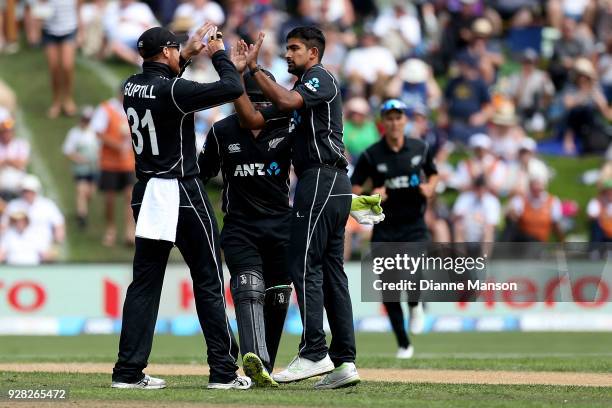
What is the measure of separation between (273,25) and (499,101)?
4414mm

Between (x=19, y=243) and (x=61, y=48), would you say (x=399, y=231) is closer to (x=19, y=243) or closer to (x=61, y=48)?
(x=19, y=243)

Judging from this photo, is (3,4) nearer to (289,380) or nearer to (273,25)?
(273,25)

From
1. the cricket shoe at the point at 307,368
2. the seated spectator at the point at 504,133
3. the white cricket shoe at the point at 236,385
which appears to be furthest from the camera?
the seated spectator at the point at 504,133

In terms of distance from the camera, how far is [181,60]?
10875 mm

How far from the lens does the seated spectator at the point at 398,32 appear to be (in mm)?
25766

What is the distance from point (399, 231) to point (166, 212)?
4897 millimetres

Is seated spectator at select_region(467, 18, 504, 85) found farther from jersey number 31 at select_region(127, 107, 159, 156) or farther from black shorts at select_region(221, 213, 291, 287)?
jersey number 31 at select_region(127, 107, 159, 156)

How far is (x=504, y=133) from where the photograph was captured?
23.5 meters

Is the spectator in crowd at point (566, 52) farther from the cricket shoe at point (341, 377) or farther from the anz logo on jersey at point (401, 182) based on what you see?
the cricket shoe at point (341, 377)

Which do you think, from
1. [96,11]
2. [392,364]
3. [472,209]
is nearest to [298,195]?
[392,364]

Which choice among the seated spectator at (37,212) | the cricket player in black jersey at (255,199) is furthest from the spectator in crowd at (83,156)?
the cricket player in black jersey at (255,199)

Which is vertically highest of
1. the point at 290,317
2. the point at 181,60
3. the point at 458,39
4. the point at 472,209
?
the point at 458,39

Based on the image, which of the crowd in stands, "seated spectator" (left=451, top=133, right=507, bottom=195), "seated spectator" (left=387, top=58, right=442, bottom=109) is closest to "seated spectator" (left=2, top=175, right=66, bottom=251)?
the crowd in stands

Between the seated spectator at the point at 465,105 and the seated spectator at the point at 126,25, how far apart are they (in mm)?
5406
